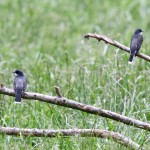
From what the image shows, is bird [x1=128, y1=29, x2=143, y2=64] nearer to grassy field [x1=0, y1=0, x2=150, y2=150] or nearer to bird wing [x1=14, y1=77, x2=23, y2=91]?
grassy field [x1=0, y1=0, x2=150, y2=150]

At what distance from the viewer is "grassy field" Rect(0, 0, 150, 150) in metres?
6.60

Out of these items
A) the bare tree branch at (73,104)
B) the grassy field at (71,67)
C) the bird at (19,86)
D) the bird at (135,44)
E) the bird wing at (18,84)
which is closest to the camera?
the bare tree branch at (73,104)

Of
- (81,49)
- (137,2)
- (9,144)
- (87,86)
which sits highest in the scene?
(137,2)

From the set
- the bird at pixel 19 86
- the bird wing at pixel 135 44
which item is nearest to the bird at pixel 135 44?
the bird wing at pixel 135 44

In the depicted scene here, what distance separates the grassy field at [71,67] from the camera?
6598mm

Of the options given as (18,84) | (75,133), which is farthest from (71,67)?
(75,133)

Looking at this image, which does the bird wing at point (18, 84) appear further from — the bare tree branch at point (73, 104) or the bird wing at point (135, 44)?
the bird wing at point (135, 44)

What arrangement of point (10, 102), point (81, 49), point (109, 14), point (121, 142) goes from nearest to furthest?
point (121, 142) < point (10, 102) < point (81, 49) < point (109, 14)

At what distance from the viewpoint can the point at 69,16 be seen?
1216 cm

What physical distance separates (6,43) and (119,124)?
424 centimetres

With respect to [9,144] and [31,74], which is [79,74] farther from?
[9,144]

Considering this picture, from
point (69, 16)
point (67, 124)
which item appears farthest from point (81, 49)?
point (67, 124)

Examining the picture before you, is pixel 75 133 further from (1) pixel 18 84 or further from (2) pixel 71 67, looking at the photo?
(2) pixel 71 67

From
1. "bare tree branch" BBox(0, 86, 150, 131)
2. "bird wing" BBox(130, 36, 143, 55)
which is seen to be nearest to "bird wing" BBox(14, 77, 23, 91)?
"bare tree branch" BBox(0, 86, 150, 131)
